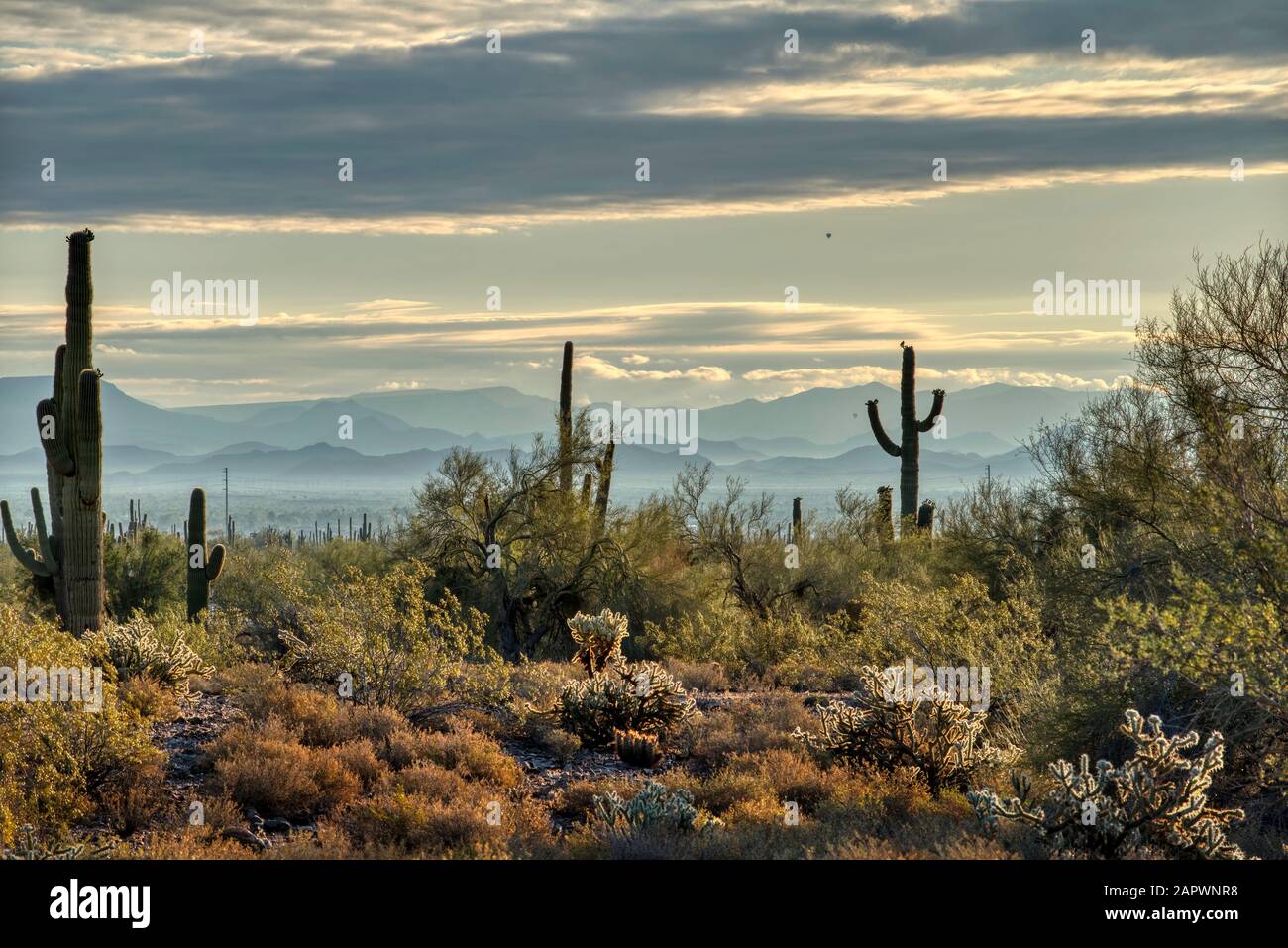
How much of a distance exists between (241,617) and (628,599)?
6448mm

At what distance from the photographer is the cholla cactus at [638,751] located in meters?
12.2

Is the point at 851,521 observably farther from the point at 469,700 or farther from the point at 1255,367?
the point at 469,700

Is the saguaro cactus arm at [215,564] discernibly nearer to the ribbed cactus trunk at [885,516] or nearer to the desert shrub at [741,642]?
the desert shrub at [741,642]

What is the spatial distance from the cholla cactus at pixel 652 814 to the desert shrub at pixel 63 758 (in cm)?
384

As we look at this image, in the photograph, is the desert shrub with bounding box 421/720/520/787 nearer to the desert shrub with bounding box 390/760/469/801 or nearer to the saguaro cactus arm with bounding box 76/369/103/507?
the desert shrub with bounding box 390/760/469/801

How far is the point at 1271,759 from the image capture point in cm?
905

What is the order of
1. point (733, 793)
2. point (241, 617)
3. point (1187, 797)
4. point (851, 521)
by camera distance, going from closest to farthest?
point (1187, 797), point (733, 793), point (241, 617), point (851, 521)

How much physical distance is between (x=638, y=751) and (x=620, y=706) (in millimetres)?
853

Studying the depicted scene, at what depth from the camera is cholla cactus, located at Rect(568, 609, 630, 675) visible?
48.5 ft

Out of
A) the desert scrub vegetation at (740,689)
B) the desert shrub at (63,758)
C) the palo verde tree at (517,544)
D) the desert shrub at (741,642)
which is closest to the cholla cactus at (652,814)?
the desert scrub vegetation at (740,689)

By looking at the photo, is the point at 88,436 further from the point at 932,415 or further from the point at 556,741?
the point at 932,415

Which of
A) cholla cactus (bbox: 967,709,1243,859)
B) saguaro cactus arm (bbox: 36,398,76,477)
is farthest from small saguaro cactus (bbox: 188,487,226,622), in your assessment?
cholla cactus (bbox: 967,709,1243,859)

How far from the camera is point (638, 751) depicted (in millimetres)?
12227
